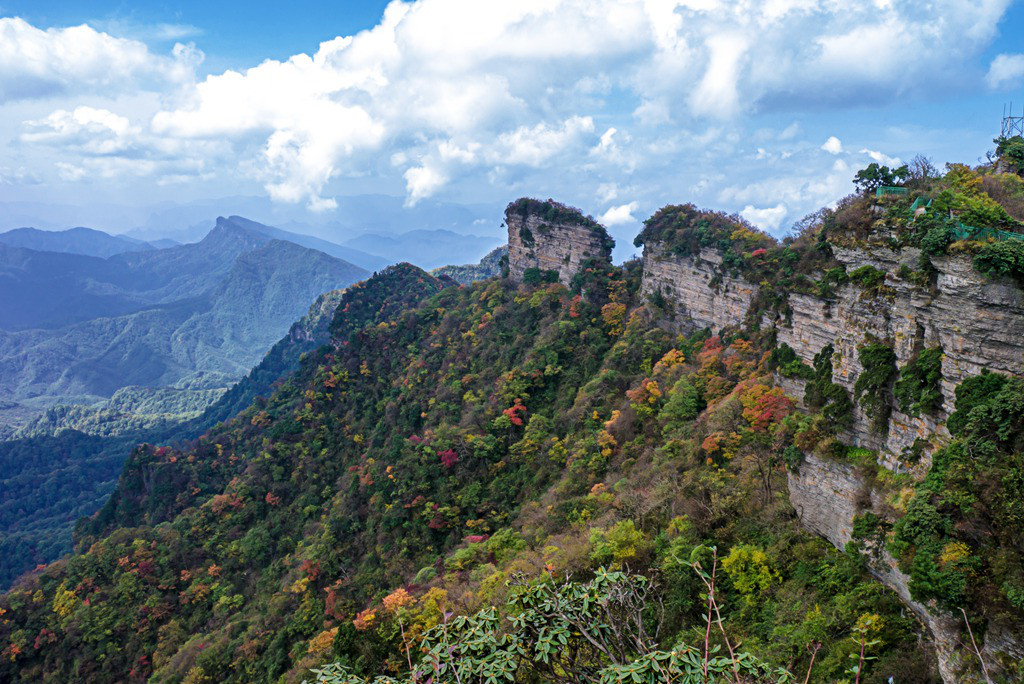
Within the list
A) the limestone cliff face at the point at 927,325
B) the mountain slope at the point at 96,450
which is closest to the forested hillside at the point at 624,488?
the limestone cliff face at the point at 927,325

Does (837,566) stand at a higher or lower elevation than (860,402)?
lower

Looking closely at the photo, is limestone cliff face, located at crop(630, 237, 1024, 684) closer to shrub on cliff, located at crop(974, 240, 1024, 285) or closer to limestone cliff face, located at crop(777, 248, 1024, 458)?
limestone cliff face, located at crop(777, 248, 1024, 458)

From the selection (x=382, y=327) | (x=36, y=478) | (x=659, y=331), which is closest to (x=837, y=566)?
(x=659, y=331)

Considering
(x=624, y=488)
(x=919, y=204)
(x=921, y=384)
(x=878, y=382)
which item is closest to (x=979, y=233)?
(x=919, y=204)

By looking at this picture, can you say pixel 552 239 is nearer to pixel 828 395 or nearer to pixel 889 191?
pixel 889 191

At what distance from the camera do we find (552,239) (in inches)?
2029

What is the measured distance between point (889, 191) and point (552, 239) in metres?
35.3

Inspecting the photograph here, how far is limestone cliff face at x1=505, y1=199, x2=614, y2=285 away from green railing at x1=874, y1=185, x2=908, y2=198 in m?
30.9

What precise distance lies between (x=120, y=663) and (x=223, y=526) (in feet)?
36.1

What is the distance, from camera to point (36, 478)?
100375 mm

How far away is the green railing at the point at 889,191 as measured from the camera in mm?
17263

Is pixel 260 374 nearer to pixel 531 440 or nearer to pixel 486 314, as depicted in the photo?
pixel 486 314

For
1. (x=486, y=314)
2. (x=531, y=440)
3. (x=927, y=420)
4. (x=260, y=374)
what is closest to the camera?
(x=927, y=420)

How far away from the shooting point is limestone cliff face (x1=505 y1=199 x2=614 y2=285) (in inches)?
1928
